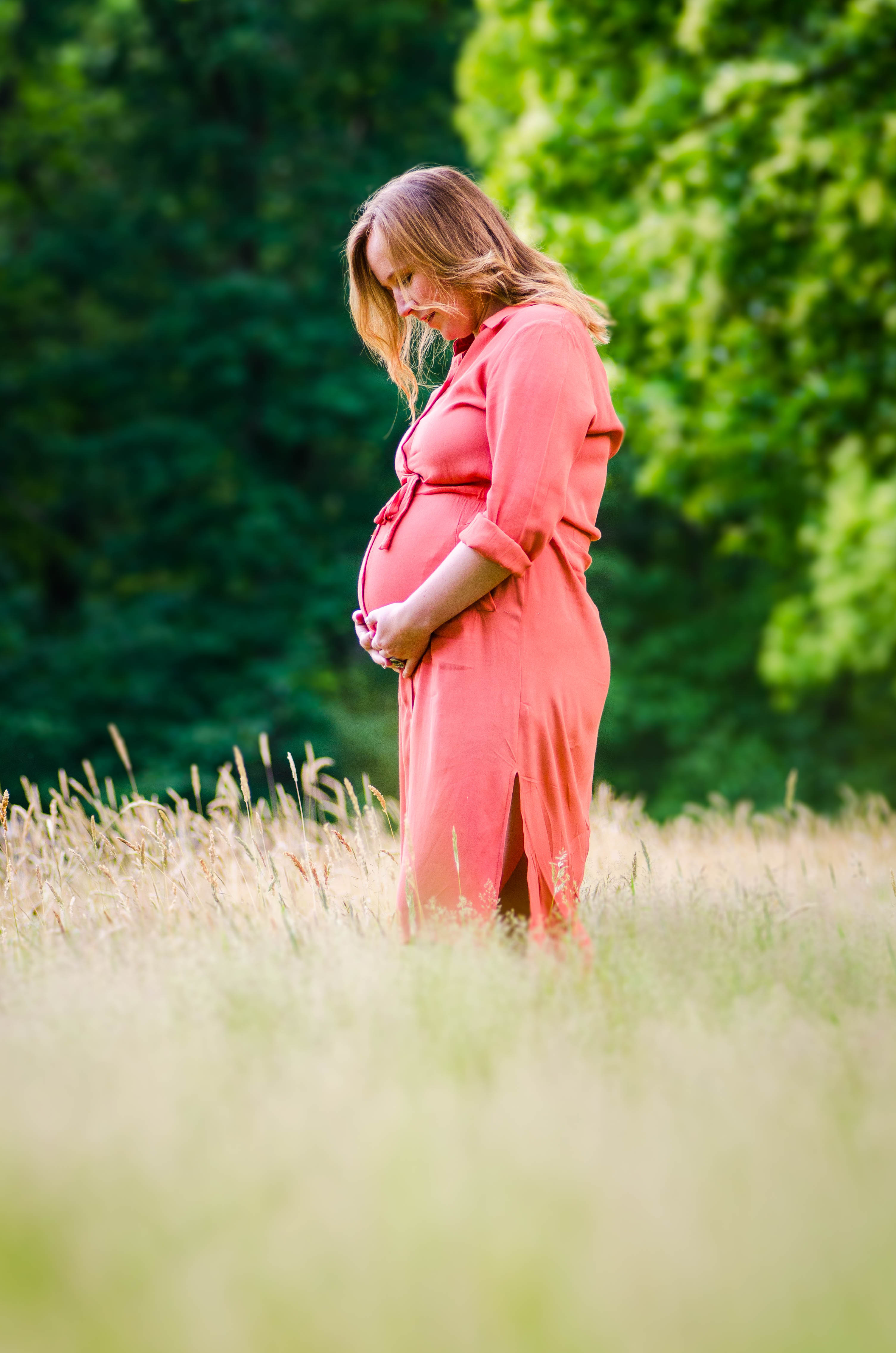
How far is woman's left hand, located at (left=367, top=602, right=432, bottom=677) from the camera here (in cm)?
259

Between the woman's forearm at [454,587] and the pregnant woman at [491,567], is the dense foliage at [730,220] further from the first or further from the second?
the woman's forearm at [454,587]

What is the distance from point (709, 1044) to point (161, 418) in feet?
45.5

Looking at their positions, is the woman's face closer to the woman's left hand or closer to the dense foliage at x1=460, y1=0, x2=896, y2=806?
the woman's left hand

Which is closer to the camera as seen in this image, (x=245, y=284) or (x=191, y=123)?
(x=245, y=284)

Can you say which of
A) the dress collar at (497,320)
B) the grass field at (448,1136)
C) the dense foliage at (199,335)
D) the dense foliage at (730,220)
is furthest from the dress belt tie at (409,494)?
the dense foliage at (199,335)

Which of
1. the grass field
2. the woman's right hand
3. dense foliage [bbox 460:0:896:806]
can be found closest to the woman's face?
the woman's right hand

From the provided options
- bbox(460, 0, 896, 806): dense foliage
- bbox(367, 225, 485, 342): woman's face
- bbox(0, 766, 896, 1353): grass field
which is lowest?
bbox(0, 766, 896, 1353): grass field

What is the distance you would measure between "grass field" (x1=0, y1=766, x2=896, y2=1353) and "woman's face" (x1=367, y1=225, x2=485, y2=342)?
130 cm

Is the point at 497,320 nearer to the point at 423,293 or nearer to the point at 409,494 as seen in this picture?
the point at 423,293

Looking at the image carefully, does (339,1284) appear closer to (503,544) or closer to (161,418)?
(503,544)

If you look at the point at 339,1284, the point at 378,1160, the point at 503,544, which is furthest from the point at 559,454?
the point at 339,1284

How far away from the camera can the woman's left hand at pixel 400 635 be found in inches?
102

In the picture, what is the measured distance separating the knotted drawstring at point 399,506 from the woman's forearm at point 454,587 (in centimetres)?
26

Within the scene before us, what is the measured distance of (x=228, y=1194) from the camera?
152 centimetres
